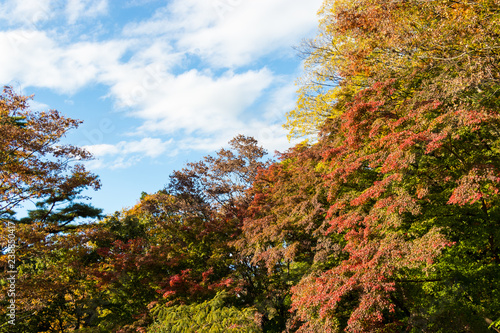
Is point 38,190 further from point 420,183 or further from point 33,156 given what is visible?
point 420,183

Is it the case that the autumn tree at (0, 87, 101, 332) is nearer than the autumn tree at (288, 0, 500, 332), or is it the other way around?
the autumn tree at (288, 0, 500, 332)

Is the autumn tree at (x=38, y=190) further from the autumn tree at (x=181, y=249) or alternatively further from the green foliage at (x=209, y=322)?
the green foliage at (x=209, y=322)

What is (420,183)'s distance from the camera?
7012mm

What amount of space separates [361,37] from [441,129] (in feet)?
13.4

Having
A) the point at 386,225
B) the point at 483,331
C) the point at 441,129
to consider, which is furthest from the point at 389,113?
the point at 483,331

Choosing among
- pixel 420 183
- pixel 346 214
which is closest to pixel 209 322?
pixel 346 214

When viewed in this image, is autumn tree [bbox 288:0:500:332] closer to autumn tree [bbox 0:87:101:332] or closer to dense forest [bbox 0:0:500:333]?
dense forest [bbox 0:0:500:333]

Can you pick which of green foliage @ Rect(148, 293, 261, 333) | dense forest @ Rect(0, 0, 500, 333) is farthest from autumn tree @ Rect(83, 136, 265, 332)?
green foliage @ Rect(148, 293, 261, 333)

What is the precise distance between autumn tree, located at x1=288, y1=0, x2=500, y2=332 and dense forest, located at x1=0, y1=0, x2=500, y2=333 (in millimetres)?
40

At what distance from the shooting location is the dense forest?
675 cm

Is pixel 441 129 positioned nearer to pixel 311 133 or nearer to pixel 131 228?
pixel 311 133

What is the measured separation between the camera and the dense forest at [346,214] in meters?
6.75

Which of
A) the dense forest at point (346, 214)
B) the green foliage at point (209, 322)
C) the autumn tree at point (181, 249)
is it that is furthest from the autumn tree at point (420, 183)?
the autumn tree at point (181, 249)

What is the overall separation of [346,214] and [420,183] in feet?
5.31
